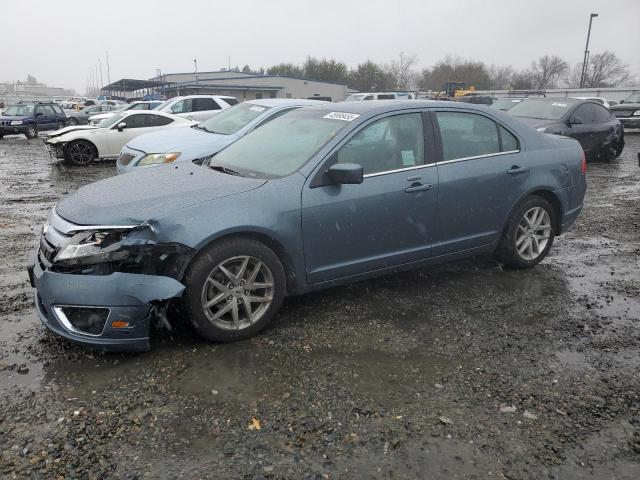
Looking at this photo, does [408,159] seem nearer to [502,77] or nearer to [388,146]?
[388,146]

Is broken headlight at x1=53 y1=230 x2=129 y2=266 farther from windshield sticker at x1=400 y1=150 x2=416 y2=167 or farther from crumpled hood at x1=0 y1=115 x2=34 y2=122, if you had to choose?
crumpled hood at x1=0 y1=115 x2=34 y2=122

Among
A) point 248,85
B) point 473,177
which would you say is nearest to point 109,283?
point 473,177

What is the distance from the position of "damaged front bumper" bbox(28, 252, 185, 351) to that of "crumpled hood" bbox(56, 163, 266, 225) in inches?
15.3

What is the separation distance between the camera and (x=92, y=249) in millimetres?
3318

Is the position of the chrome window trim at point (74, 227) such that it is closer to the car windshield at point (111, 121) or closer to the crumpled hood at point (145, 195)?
the crumpled hood at point (145, 195)

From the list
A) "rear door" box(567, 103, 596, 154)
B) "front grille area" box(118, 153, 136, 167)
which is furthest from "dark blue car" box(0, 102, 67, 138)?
"rear door" box(567, 103, 596, 154)

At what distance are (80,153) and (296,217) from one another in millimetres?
11437

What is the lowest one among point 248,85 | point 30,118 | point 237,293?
point 237,293

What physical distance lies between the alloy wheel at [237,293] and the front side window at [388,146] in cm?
108

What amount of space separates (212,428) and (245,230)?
1326mm

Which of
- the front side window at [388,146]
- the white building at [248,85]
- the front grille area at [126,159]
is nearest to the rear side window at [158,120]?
the front grille area at [126,159]

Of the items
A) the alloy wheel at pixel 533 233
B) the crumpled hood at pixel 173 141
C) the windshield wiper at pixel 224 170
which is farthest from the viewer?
the crumpled hood at pixel 173 141

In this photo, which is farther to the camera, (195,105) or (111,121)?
(195,105)

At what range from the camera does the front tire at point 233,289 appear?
11.4 feet
